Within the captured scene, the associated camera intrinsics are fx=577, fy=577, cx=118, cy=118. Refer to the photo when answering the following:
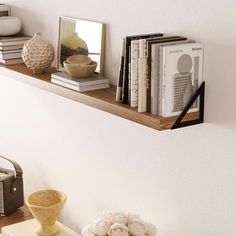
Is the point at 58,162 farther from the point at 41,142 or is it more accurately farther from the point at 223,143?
the point at 223,143

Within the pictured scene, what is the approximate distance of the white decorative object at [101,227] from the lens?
1927mm

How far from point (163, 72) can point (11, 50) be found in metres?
1.01

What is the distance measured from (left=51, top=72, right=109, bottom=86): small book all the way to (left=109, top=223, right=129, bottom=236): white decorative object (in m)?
0.49

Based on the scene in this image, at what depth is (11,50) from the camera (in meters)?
2.46

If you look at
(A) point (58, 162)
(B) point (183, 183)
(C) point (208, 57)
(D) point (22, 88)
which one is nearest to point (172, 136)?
(B) point (183, 183)

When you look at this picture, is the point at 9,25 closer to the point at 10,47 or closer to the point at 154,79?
the point at 10,47

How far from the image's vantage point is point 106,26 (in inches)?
83.4

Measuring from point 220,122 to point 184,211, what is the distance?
371mm

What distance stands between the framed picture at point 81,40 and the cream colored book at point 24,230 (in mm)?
674

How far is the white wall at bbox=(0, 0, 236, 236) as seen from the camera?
1730mm

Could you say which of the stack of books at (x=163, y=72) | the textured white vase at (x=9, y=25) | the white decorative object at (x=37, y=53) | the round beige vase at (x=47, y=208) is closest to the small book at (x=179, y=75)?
the stack of books at (x=163, y=72)

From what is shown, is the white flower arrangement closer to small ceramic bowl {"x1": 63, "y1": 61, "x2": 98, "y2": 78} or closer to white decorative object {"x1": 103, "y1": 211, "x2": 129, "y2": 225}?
white decorative object {"x1": 103, "y1": 211, "x2": 129, "y2": 225}

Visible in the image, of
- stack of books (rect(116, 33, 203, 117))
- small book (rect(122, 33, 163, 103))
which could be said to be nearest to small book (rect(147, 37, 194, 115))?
stack of books (rect(116, 33, 203, 117))

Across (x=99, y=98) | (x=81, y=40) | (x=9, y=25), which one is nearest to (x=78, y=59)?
(x=81, y=40)
